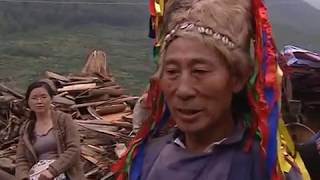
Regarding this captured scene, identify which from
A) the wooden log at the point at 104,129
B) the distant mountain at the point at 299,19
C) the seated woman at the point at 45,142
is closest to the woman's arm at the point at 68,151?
the seated woman at the point at 45,142

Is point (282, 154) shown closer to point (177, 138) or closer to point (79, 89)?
point (177, 138)

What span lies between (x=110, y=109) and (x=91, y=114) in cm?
36

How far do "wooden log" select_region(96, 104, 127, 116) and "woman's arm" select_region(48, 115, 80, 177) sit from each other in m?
4.30

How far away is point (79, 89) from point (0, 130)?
1.40m

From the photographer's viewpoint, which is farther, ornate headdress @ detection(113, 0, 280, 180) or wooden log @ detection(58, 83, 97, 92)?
wooden log @ detection(58, 83, 97, 92)

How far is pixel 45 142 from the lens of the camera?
18.4 feet

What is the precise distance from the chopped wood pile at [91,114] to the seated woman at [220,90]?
20.6 feet

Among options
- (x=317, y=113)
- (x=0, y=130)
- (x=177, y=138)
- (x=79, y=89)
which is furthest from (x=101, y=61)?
(x=177, y=138)

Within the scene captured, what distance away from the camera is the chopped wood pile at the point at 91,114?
340 inches

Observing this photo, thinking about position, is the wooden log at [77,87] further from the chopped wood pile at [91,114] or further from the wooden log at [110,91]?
the wooden log at [110,91]

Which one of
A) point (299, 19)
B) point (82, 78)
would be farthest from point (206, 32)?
point (299, 19)

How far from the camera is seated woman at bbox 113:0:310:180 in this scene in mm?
1889

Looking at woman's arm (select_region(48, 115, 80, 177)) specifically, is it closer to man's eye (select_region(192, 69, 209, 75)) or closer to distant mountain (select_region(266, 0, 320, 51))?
man's eye (select_region(192, 69, 209, 75))

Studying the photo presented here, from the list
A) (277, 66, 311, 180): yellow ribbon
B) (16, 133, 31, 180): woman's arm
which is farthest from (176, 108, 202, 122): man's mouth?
(16, 133, 31, 180): woman's arm
